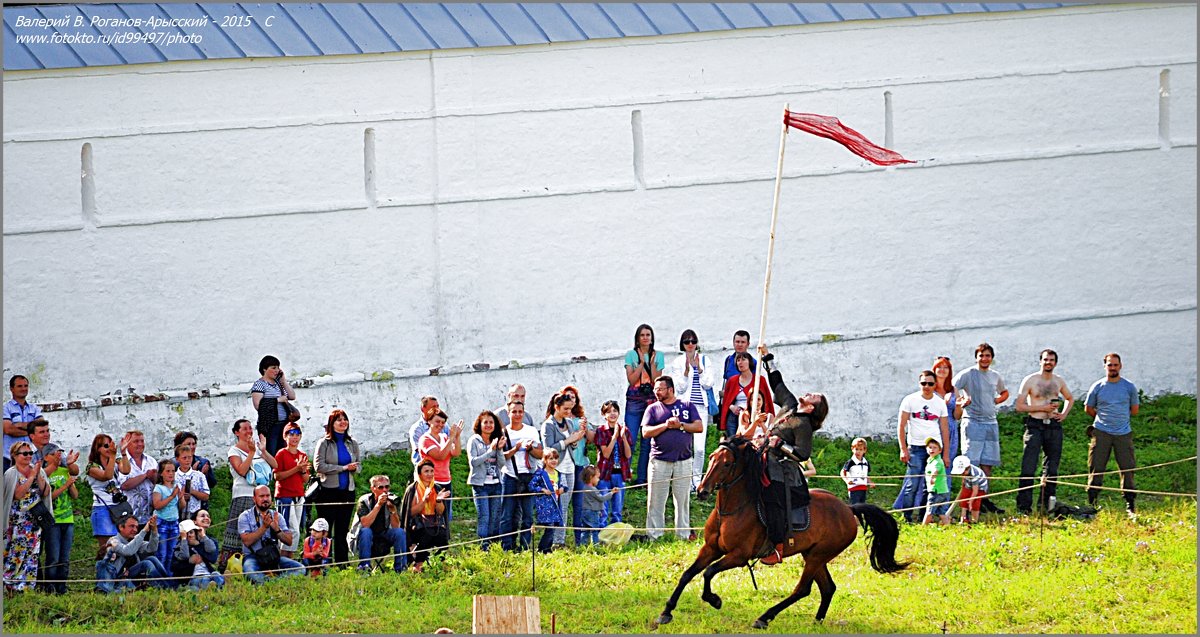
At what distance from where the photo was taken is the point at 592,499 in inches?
587

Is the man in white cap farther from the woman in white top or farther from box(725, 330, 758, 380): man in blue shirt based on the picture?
box(725, 330, 758, 380): man in blue shirt

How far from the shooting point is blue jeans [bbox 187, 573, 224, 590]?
1327 cm

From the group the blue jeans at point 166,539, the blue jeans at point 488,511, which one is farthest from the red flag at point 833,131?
the blue jeans at point 166,539

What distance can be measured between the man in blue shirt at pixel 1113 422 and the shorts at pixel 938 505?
4.92ft

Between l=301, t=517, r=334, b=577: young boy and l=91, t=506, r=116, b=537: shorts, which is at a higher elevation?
l=91, t=506, r=116, b=537: shorts

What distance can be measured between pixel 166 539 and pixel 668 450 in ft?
14.3

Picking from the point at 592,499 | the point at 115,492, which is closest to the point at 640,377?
the point at 592,499

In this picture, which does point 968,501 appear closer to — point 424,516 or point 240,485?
point 424,516

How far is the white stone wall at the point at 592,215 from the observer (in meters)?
18.1

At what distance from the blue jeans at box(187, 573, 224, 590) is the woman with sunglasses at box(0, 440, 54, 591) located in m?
1.25

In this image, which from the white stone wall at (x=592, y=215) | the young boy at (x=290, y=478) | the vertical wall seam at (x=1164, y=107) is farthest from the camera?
the vertical wall seam at (x=1164, y=107)

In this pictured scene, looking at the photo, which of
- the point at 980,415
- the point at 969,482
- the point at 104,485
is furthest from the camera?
the point at 980,415

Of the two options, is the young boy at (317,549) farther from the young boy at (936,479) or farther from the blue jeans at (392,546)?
the young boy at (936,479)

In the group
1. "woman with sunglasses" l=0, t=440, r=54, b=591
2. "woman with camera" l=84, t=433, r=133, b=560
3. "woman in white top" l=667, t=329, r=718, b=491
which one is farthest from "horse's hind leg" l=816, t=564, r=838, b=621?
"woman with sunglasses" l=0, t=440, r=54, b=591
